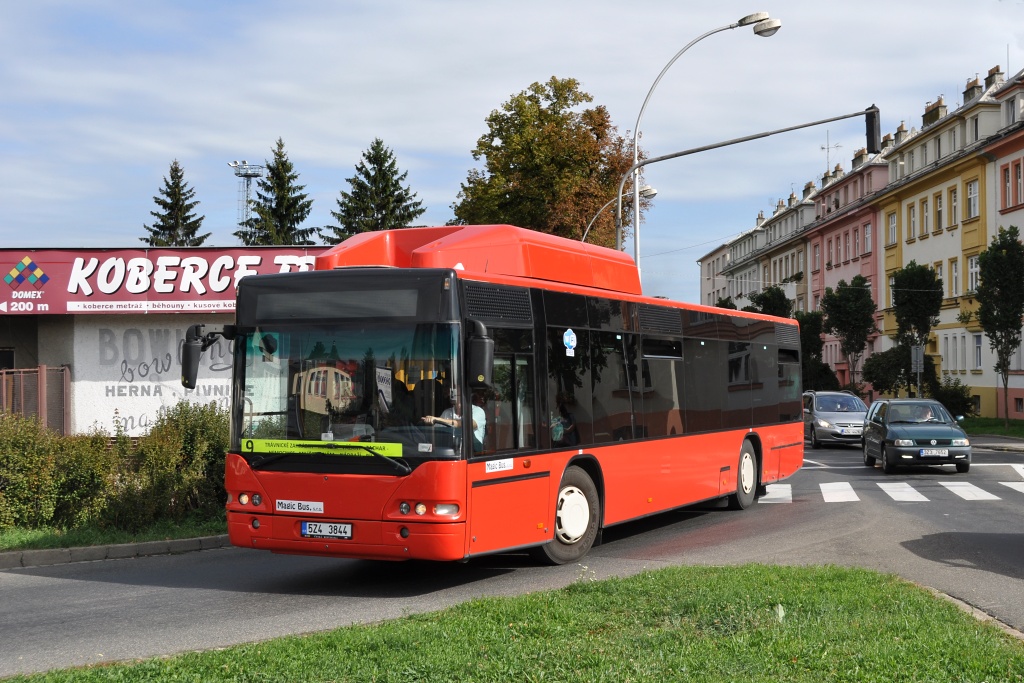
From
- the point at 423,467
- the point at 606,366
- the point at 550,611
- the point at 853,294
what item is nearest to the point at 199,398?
the point at 606,366

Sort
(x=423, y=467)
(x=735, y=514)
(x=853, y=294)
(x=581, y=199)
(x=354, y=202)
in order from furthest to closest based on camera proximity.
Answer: (x=354, y=202)
(x=853, y=294)
(x=581, y=199)
(x=735, y=514)
(x=423, y=467)

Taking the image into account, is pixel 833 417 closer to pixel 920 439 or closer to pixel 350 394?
pixel 920 439

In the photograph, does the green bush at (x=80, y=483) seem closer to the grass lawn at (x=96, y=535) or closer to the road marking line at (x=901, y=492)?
the grass lawn at (x=96, y=535)

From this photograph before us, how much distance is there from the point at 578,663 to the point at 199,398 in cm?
2072

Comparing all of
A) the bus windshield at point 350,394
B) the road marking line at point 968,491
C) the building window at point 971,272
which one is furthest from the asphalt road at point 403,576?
the building window at point 971,272

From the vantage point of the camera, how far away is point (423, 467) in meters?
9.51

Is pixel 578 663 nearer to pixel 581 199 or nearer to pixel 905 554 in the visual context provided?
pixel 905 554

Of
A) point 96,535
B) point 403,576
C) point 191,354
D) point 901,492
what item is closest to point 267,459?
point 191,354

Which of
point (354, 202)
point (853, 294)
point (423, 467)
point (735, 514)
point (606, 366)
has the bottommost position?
point (735, 514)

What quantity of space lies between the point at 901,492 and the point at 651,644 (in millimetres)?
13314

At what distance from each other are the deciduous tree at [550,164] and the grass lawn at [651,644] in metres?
32.0

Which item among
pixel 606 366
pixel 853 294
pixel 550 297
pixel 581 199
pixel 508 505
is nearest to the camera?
pixel 508 505

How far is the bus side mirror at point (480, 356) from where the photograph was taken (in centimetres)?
941

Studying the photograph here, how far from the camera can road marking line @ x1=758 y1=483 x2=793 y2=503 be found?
59.2 feet
